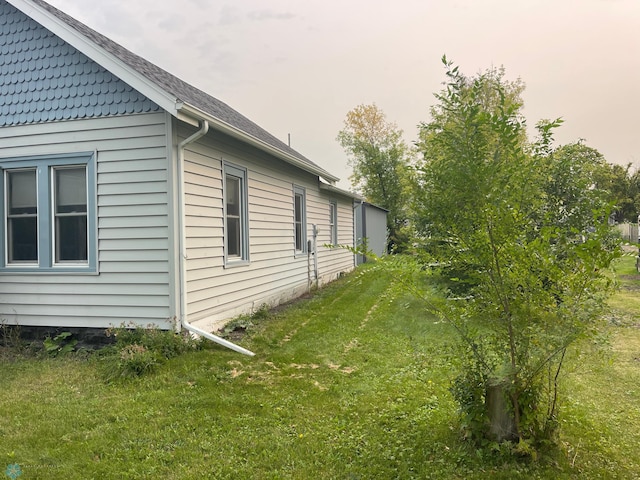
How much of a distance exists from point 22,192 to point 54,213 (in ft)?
2.21

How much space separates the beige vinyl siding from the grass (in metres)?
0.69

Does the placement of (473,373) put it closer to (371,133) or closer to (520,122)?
(520,122)

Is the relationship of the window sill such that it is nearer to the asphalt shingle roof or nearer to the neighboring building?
the asphalt shingle roof

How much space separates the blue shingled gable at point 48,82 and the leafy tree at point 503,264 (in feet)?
13.3

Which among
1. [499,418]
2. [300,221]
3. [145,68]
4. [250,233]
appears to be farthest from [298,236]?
[499,418]

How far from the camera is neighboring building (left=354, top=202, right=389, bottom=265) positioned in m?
19.6

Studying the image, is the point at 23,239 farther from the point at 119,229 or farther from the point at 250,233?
the point at 250,233

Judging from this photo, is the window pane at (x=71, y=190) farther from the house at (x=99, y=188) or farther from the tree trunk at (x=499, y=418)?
the tree trunk at (x=499, y=418)

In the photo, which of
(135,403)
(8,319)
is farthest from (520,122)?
(8,319)

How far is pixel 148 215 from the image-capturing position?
18.1ft

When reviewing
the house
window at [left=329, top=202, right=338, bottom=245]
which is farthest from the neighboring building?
the house

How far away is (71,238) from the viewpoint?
591 centimetres

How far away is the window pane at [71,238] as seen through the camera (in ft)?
19.2

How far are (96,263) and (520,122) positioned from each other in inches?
203
